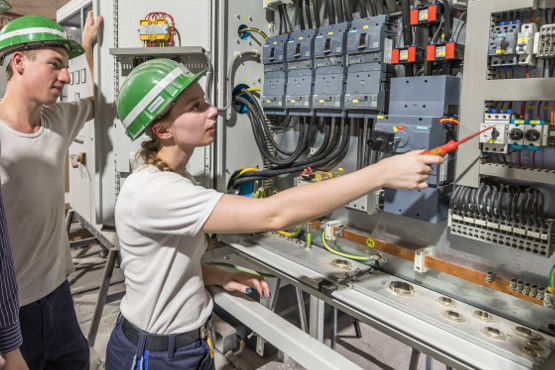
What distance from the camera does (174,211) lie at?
990mm

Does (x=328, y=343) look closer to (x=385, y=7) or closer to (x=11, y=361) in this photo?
(x=385, y=7)

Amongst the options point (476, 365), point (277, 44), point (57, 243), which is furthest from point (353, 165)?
point (57, 243)

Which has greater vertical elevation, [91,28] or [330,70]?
[91,28]

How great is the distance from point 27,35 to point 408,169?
159 cm

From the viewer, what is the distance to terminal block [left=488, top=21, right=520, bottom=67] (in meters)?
1.38

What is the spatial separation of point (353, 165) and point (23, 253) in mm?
1535

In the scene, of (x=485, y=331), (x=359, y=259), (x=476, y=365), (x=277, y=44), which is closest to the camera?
(x=476, y=365)

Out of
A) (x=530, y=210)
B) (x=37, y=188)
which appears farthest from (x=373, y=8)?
(x=37, y=188)

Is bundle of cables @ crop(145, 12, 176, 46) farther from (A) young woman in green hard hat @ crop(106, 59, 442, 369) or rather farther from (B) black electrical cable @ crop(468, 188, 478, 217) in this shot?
(B) black electrical cable @ crop(468, 188, 478, 217)

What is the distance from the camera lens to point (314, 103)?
6.81ft

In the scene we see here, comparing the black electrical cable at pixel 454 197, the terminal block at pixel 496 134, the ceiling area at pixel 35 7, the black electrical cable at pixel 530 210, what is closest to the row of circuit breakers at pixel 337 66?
the terminal block at pixel 496 134

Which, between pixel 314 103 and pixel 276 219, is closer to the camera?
pixel 276 219

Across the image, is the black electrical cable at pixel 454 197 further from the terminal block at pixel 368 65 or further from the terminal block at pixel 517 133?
the terminal block at pixel 368 65

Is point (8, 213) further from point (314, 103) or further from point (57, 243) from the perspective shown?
point (314, 103)
